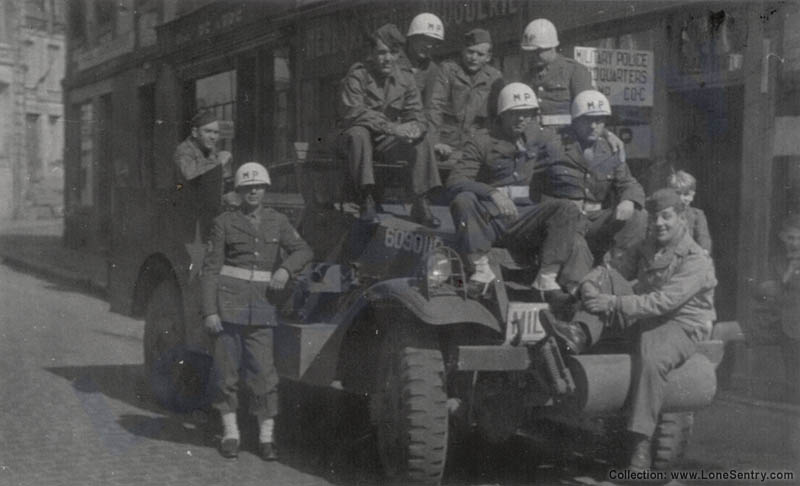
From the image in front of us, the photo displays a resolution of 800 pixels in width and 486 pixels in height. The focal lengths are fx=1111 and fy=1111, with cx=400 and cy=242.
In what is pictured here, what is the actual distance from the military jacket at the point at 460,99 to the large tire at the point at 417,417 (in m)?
2.01

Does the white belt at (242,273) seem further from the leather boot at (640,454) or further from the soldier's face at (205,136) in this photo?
the leather boot at (640,454)

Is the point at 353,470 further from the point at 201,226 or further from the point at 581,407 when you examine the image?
the point at 201,226

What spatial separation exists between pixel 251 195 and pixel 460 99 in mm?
1566

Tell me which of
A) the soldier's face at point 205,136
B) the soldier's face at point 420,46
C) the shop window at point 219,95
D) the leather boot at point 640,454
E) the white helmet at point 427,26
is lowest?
the leather boot at point 640,454

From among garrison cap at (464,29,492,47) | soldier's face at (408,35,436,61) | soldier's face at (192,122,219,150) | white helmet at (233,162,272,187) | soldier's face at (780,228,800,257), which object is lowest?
soldier's face at (780,228,800,257)

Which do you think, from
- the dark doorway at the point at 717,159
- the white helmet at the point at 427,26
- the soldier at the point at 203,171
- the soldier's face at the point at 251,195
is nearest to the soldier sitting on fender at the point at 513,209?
the white helmet at the point at 427,26

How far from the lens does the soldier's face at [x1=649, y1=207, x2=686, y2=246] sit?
6.24 m

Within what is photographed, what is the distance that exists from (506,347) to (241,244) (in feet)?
7.18

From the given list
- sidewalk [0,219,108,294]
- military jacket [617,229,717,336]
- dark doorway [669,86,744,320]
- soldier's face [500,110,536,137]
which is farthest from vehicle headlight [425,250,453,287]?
sidewalk [0,219,108,294]

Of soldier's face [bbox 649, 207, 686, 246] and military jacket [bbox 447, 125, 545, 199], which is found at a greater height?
military jacket [bbox 447, 125, 545, 199]

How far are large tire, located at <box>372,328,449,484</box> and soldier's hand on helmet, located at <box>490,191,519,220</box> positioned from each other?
3.02 feet

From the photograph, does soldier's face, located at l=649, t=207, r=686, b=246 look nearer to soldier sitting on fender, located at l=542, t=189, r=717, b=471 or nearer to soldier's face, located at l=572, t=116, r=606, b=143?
soldier sitting on fender, located at l=542, t=189, r=717, b=471

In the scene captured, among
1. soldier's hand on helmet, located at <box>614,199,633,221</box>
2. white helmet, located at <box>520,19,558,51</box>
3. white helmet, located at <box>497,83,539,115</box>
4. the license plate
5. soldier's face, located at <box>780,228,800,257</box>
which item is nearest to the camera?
the license plate

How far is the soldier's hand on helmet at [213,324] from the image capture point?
717 cm
